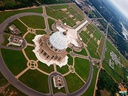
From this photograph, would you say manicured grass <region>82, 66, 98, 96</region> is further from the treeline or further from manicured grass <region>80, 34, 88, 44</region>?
the treeline

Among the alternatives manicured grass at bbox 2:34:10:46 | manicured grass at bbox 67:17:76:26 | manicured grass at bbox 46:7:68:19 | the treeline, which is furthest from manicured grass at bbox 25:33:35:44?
manicured grass at bbox 67:17:76:26

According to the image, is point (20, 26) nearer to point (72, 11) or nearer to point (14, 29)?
point (14, 29)

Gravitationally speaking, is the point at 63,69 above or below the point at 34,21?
below

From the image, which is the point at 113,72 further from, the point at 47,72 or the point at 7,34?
the point at 7,34

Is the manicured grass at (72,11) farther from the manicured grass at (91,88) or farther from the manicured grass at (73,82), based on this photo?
the manicured grass at (73,82)

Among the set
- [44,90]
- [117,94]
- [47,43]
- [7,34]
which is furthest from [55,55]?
[117,94]

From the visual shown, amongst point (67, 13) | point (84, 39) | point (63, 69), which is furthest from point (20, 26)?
point (67, 13)

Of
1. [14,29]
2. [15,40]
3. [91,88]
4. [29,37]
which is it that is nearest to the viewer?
[15,40]

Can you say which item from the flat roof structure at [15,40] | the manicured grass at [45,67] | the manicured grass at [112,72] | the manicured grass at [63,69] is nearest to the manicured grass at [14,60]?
the flat roof structure at [15,40]

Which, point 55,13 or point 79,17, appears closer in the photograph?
point 55,13
